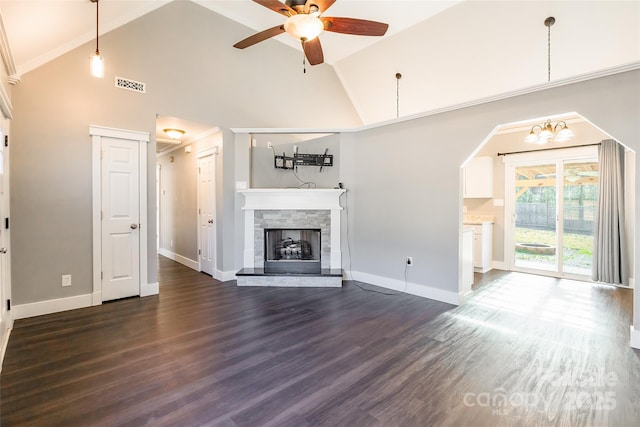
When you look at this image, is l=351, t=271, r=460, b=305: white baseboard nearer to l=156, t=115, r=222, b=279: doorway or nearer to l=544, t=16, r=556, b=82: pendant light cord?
l=156, t=115, r=222, b=279: doorway

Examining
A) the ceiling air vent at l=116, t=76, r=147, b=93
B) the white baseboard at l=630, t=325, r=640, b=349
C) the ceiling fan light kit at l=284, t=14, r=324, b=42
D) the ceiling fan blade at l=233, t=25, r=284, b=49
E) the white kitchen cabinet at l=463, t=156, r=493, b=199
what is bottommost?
the white baseboard at l=630, t=325, r=640, b=349

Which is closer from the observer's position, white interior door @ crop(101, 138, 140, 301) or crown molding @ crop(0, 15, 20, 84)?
crown molding @ crop(0, 15, 20, 84)

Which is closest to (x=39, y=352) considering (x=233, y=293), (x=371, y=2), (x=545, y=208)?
(x=233, y=293)

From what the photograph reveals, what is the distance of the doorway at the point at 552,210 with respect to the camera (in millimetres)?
4996

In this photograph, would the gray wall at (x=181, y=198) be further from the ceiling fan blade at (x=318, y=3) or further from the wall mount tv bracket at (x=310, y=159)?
the ceiling fan blade at (x=318, y=3)

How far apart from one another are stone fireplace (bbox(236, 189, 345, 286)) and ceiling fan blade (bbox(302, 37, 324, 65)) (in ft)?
6.32

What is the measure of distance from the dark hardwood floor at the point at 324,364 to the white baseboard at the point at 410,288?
142 millimetres

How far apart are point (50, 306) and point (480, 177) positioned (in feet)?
23.6

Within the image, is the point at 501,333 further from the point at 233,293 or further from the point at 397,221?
the point at 233,293

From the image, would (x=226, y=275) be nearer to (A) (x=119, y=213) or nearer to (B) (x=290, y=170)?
(A) (x=119, y=213)

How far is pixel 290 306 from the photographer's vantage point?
3592mm

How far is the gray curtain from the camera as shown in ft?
14.8

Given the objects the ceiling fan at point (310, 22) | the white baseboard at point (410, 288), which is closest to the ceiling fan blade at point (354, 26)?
the ceiling fan at point (310, 22)

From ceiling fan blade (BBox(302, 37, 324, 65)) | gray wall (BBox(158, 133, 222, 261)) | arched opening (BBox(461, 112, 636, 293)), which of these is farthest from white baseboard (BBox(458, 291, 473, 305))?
gray wall (BBox(158, 133, 222, 261))
